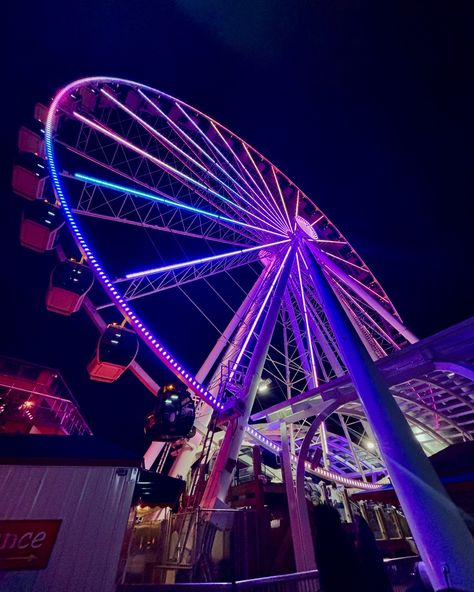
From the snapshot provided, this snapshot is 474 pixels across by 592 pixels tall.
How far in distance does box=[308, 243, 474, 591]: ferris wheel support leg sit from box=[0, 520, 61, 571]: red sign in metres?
4.82

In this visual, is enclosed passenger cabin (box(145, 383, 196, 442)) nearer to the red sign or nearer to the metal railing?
the red sign

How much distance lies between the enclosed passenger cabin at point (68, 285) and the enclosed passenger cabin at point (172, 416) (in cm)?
373

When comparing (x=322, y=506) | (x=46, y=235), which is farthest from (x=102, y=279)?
(x=322, y=506)

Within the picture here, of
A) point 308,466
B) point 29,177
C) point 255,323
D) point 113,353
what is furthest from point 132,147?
point 308,466

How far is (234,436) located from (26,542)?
3928mm

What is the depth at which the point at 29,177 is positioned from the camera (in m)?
8.62

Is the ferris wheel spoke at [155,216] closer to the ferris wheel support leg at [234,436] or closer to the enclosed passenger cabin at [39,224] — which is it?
the enclosed passenger cabin at [39,224]

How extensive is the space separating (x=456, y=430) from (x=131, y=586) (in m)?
10.9

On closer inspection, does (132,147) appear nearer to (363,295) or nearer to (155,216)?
(155,216)

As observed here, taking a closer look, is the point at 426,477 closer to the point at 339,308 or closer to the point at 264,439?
the point at 339,308

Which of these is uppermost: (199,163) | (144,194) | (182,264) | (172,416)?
(199,163)

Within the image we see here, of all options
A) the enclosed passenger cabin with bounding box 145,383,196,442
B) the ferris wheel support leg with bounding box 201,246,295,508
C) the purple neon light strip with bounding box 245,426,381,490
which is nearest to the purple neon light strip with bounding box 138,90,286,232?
the ferris wheel support leg with bounding box 201,246,295,508

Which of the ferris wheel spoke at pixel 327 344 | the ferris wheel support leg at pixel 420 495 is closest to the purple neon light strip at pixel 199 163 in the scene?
the ferris wheel spoke at pixel 327 344

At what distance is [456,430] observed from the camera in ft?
33.1
